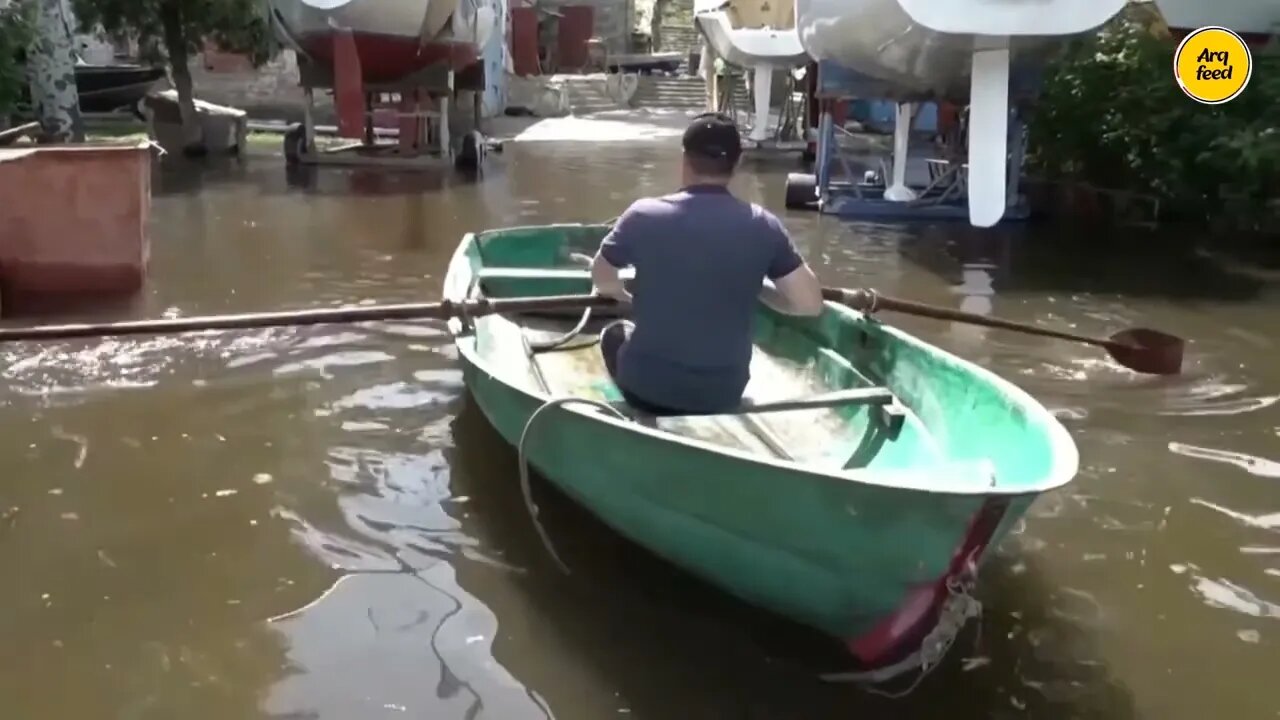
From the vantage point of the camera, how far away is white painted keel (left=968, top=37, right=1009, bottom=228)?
9.02m

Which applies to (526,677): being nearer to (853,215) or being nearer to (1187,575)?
(1187,575)

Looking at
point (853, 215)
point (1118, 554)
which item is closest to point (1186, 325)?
point (1118, 554)

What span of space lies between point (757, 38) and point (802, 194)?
6.42m

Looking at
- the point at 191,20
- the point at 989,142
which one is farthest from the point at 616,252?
the point at 191,20

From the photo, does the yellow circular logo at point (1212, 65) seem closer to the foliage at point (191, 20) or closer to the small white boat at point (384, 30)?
the small white boat at point (384, 30)

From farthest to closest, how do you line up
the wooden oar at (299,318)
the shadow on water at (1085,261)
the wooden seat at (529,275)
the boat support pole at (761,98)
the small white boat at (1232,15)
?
the boat support pole at (761,98)
the small white boat at (1232,15)
the shadow on water at (1085,261)
the wooden seat at (529,275)
the wooden oar at (299,318)

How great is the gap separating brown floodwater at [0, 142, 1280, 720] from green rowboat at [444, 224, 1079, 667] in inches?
11.5

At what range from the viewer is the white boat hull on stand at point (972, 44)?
872cm

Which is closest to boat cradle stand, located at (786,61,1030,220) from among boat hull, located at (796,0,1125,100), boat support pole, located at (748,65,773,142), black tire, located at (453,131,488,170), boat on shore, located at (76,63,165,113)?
boat hull, located at (796,0,1125,100)

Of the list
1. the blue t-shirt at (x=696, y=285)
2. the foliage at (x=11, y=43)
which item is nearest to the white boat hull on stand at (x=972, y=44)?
the blue t-shirt at (x=696, y=285)

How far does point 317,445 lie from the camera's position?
16.8 feet

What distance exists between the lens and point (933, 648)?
3174 millimetres

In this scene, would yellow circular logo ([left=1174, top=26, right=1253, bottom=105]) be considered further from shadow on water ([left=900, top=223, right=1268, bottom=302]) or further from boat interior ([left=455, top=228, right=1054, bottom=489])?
boat interior ([left=455, top=228, right=1054, bottom=489])

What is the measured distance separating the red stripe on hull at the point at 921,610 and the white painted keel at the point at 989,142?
621 cm
